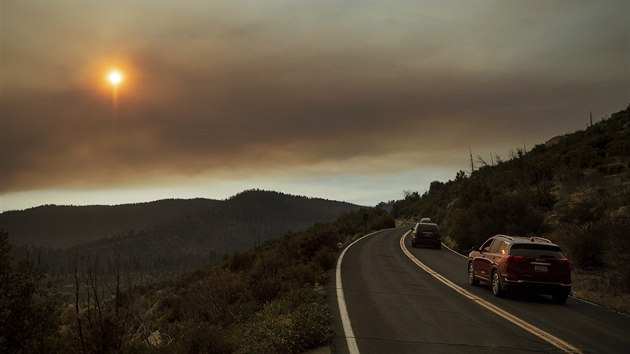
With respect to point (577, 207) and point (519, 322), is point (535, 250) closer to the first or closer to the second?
point (519, 322)

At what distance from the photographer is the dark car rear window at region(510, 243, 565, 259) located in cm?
1341

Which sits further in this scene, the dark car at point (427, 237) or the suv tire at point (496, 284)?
the dark car at point (427, 237)

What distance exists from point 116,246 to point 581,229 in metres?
19.7

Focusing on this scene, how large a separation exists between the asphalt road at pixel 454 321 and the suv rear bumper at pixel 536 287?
1.29 feet

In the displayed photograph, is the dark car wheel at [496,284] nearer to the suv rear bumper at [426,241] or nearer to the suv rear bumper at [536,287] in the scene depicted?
the suv rear bumper at [536,287]

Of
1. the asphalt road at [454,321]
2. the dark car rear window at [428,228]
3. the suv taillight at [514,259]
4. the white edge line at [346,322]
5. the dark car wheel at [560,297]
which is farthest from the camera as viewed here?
the dark car rear window at [428,228]

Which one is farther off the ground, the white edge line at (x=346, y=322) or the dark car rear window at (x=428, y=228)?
the dark car rear window at (x=428, y=228)

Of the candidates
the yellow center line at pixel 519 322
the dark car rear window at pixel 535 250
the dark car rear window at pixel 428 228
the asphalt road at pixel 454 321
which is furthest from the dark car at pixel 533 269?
the dark car rear window at pixel 428 228

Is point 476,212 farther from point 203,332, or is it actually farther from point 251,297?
point 203,332

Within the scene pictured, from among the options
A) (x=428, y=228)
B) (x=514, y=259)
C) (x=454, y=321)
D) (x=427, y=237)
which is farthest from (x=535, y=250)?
(x=428, y=228)

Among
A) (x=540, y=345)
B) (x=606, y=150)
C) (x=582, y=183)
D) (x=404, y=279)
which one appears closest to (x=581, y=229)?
(x=404, y=279)

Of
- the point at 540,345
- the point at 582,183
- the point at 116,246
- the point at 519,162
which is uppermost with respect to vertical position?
the point at 519,162

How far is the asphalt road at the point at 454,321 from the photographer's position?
8328mm

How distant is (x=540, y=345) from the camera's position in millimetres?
8430
